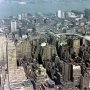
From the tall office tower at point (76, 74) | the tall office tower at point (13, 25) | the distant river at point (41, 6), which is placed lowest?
the tall office tower at point (76, 74)

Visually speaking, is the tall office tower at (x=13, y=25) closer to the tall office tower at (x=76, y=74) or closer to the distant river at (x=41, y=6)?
the distant river at (x=41, y=6)

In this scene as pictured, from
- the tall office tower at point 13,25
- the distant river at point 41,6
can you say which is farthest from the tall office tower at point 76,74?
the tall office tower at point 13,25

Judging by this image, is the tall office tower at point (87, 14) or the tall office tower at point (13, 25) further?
the tall office tower at point (87, 14)

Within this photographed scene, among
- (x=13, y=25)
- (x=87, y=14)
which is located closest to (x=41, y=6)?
(x=13, y=25)

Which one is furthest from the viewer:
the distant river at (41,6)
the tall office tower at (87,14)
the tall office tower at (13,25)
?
the tall office tower at (87,14)

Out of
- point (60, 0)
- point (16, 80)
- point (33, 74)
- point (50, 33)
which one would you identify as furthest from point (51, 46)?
point (16, 80)

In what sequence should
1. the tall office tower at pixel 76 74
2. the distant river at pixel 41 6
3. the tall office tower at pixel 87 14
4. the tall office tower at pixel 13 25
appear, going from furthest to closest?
1. the tall office tower at pixel 87 14
2. the tall office tower at pixel 13 25
3. the distant river at pixel 41 6
4. the tall office tower at pixel 76 74

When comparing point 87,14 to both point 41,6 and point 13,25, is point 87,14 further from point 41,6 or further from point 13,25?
point 13,25

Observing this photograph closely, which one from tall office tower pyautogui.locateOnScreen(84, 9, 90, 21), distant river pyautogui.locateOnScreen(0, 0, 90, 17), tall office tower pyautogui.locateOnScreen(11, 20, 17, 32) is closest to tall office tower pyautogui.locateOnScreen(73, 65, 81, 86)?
distant river pyautogui.locateOnScreen(0, 0, 90, 17)

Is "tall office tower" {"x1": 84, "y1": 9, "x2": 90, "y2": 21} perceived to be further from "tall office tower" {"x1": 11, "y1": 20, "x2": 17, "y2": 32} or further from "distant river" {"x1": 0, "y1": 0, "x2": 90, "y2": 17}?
"tall office tower" {"x1": 11, "y1": 20, "x2": 17, "y2": 32}
